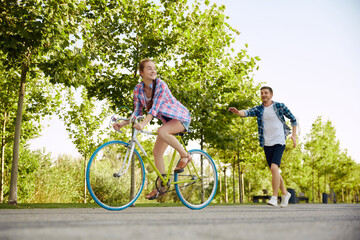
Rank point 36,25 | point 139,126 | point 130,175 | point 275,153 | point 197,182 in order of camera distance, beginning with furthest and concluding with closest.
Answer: point 36,25
point 275,153
point 197,182
point 130,175
point 139,126

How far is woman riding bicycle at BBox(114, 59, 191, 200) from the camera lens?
5.16 m

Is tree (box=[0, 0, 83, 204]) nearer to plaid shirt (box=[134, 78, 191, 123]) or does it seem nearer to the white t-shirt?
plaid shirt (box=[134, 78, 191, 123])

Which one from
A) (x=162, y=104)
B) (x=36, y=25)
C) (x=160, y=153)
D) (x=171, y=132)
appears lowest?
(x=160, y=153)

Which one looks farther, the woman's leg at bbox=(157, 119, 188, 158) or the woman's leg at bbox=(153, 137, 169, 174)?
the woman's leg at bbox=(153, 137, 169, 174)

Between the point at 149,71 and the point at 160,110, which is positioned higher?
the point at 149,71

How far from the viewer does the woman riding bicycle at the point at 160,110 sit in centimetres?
516

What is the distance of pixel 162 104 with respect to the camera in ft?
17.0

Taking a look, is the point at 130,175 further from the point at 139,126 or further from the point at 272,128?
the point at 272,128

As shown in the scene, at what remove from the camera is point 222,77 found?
14.2 m

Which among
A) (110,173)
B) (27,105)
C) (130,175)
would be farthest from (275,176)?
(27,105)

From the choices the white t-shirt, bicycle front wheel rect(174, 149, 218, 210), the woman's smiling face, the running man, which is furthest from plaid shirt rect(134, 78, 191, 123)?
the white t-shirt

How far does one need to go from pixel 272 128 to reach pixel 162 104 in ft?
9.80

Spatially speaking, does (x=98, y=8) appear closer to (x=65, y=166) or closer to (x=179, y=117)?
(x=179, y=117)

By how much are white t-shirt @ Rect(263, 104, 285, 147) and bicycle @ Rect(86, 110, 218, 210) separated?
5.79ft
